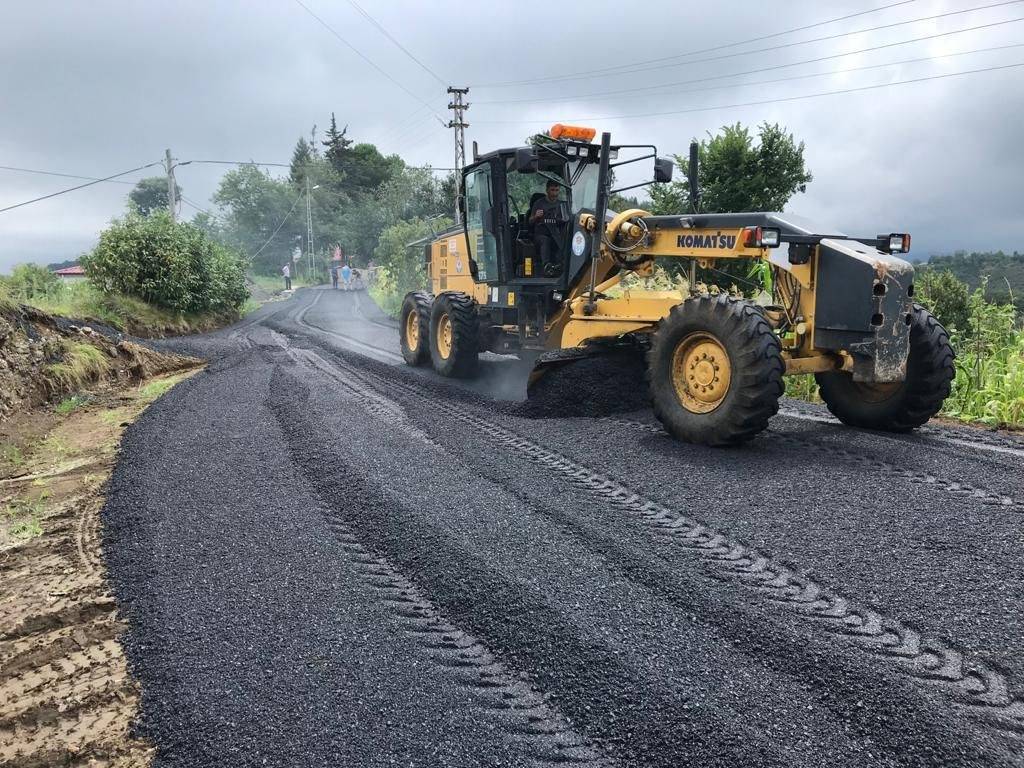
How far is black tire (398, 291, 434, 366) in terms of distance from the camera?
1012cm

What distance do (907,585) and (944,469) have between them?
1.86 m

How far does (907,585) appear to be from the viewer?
308 cm

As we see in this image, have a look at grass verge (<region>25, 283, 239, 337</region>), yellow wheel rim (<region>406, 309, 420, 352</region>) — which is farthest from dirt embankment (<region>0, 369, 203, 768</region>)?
grass verge (<region>25, 283, 239, 337</region>)

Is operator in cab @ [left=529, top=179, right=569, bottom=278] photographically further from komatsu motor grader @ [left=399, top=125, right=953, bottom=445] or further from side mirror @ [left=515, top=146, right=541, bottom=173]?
side mirror @ [left=515, top=146, right=541, bottom=173]

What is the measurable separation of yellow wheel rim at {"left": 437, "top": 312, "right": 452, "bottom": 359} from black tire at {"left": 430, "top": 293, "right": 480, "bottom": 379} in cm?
7

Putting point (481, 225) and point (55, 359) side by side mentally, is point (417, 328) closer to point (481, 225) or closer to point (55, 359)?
point (481, 225)

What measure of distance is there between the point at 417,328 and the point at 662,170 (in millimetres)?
4631

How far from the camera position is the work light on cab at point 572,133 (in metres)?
7.53

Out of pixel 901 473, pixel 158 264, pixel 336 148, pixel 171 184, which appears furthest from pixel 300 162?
pixel 901 473

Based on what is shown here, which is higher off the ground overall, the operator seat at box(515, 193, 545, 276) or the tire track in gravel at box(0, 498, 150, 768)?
the operator seat at box(515, 193, 545, 276)

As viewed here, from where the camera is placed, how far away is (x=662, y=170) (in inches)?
270

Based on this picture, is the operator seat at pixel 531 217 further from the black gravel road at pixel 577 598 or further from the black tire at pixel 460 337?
the black gravel road at pixel 577 598

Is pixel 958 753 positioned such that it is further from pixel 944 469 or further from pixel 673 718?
pixel 944 469

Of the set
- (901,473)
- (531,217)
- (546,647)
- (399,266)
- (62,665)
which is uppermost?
(399,266)
